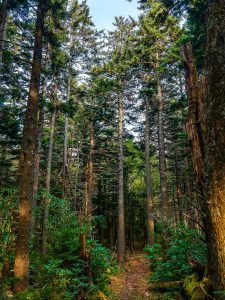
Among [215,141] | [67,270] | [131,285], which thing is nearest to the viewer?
[215,141]

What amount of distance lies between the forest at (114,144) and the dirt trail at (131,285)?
0.28ft

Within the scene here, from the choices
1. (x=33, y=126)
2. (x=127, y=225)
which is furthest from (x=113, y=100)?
(x=127, y=225)

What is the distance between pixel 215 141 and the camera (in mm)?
4727

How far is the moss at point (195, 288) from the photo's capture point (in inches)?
185

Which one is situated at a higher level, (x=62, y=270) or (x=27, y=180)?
(x=27, y=180)

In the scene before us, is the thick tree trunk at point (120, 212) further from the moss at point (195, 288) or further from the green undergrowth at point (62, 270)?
the moss at point (195, 288)

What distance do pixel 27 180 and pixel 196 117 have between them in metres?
5.01

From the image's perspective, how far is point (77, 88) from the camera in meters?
23.6

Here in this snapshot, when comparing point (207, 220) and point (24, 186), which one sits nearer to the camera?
point (207, 220)

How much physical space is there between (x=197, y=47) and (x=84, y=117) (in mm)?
12442

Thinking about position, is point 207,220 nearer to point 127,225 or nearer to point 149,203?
point 149,203

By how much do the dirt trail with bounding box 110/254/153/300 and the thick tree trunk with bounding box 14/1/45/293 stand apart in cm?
299

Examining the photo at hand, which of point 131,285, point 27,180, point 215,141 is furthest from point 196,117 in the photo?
point 131,285

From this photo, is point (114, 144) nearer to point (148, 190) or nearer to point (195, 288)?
point (148, 190)
